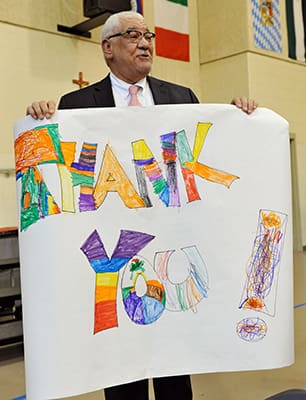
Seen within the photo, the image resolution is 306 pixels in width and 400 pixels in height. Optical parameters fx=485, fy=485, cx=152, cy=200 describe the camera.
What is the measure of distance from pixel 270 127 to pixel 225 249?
0.41 m

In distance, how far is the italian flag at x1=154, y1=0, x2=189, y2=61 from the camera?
7045 mm

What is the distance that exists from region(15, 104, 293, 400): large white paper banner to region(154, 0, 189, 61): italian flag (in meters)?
5.88

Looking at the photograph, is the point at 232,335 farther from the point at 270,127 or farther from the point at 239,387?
the point at 239,387

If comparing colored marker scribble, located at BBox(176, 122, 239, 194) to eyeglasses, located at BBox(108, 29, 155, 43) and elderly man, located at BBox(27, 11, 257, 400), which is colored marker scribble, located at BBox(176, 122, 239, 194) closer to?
elderly man, located at BBox(27, 11, 257, 400)

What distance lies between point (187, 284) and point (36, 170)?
566mm

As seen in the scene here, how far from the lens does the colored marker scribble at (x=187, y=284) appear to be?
147 centimetres

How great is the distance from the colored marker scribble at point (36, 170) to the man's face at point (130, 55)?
36 cm

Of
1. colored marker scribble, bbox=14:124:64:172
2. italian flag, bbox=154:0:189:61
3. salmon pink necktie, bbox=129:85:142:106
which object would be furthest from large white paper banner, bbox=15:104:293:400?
italian flag, bbox=154:0:189:61

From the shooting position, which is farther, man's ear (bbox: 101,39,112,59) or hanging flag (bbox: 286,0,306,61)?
hanging flag (bbox: 286,0,306,61)

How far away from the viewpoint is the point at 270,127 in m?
1.52

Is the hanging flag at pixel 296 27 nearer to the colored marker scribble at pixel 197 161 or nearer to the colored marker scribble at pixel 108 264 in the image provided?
the colored marker scribble at pixel 197 161

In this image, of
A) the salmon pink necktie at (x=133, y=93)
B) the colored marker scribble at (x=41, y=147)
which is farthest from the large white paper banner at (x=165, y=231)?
the salmon pink necktie at (x=133, y=93)

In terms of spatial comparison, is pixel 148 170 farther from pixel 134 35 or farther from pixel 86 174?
pixel 134 35

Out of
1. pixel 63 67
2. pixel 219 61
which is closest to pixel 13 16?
pixel 63 67
